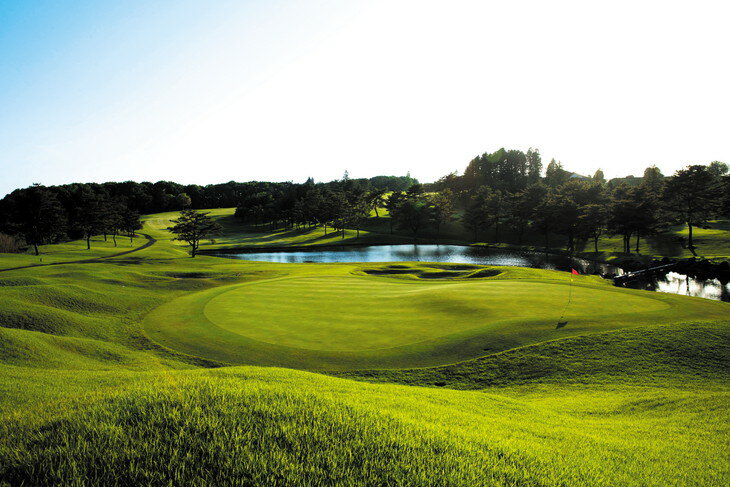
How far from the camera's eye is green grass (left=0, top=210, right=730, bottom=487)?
3.94m

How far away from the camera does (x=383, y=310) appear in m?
18.5

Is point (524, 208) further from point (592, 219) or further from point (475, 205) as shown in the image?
point (592, 219)

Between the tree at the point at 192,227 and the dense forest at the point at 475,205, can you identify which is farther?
the tree at the point at 192,227

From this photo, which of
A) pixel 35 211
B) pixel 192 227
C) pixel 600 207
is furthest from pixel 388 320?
pixel 35 211

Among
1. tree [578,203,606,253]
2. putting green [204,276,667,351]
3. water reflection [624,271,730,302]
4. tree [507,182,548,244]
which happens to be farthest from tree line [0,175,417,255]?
water reflection [624,271,730,302]

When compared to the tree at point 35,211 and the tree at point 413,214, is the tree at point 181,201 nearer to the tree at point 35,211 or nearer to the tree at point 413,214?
the tree at point 35,211

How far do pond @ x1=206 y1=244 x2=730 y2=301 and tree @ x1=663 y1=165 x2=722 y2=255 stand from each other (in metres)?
18.9

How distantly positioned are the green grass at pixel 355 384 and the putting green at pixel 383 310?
0.14 metres

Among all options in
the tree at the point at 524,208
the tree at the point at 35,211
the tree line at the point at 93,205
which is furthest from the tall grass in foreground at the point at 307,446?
the tree at the point at 524,208

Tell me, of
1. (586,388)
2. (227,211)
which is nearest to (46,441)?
(586,388)

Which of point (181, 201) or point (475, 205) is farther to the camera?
point (181, 201)

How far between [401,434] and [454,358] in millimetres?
9095

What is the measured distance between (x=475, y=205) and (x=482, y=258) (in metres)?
31.0

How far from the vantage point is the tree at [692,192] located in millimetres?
54406
